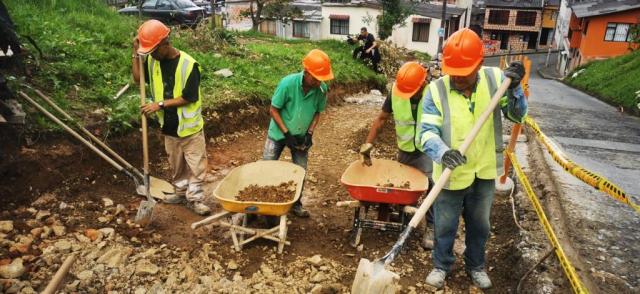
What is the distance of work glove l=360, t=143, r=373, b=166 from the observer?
3.78 m

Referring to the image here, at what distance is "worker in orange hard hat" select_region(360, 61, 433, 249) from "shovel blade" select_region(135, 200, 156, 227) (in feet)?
6.80

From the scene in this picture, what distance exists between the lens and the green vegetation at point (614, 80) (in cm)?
1530

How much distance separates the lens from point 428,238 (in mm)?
4008

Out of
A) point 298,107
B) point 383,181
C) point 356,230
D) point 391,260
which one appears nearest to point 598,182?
point 391,260

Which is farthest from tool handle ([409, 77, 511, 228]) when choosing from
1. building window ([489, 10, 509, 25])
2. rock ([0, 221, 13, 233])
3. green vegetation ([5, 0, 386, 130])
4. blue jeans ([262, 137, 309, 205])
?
building window ([489, 10, 509, 25])

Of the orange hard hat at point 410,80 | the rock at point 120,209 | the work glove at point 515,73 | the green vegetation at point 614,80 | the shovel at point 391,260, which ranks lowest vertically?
the green vegetation at point 614,80

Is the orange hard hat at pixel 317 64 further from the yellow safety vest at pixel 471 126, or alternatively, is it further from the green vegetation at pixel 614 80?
the green vegetation at pixel 614 80

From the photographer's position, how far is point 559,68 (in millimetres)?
34844

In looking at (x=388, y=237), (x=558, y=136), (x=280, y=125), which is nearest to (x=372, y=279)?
(x=388, y=237)

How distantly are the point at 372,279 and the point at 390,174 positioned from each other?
1633 millimetres

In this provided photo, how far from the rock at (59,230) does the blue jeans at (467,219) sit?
3.16 metres

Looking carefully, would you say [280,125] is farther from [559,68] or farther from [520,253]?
[559,68]

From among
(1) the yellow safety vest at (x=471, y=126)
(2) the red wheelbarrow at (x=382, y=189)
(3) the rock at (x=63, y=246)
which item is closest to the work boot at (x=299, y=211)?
(2) the red wheelbarrow at (x=382, y=189)

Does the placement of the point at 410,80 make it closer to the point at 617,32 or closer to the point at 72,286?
the point at 72,286
